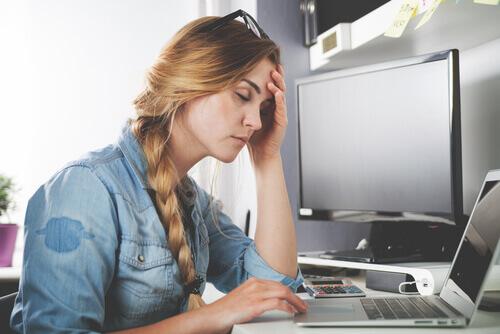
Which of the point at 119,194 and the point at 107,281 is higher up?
the point at 119,194

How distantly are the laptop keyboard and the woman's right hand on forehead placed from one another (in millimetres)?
117

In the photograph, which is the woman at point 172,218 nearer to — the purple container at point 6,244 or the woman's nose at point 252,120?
the woman's nose at point 252,120

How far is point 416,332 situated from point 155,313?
0.44m

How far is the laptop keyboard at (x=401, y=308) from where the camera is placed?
0.83 m

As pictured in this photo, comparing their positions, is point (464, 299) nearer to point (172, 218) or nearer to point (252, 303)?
point (252, 303)

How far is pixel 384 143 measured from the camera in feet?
4.65

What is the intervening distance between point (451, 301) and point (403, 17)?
0.59 m

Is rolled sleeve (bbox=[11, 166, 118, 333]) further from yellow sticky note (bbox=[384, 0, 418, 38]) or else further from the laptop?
yellow sticky note (bbox=[384, 0, 418, 38])

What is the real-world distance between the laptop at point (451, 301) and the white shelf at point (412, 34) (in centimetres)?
38

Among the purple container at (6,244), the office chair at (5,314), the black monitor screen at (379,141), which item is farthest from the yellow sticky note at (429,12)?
the purple container at (6,244)

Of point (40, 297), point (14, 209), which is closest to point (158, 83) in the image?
point (40, 297)

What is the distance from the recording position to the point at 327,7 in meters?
1.80

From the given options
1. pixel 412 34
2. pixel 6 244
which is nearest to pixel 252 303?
pixel 412 34

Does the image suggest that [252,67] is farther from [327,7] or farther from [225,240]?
[327,7]
